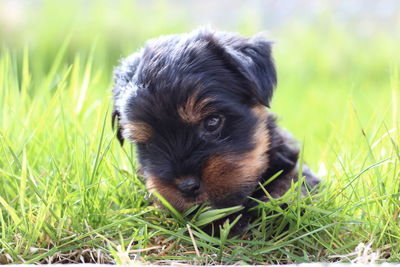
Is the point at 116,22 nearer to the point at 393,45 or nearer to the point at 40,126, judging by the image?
the point at 393,45

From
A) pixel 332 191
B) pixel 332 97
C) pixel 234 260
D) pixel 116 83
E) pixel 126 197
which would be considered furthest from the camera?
pixel 332 97

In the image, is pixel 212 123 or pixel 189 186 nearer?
pixel 189 186

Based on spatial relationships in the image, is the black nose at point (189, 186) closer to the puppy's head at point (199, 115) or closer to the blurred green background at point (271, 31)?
the puppy's head at point (199, 115)

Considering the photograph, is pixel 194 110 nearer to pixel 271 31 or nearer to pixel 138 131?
pixel 138 131

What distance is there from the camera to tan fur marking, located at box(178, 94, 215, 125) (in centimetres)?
325

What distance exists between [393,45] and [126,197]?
794 cm

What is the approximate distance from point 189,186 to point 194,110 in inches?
17.9

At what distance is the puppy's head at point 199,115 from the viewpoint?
318cm

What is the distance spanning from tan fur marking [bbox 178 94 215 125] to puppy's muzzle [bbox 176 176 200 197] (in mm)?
355

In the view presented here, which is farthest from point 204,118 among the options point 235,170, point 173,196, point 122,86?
point 122,86

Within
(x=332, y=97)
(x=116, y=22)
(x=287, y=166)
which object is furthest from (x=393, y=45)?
(x=287, y=166)

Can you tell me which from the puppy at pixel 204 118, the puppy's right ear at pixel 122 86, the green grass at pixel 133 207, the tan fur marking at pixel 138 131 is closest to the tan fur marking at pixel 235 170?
the puppy at pixel 204 118

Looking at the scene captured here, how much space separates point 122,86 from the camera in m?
3.76

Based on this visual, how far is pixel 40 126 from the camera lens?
400cm
